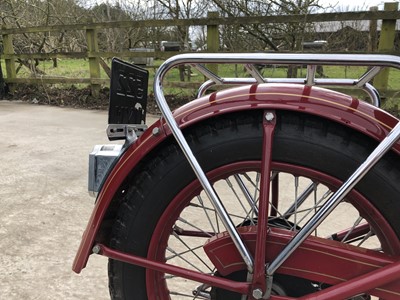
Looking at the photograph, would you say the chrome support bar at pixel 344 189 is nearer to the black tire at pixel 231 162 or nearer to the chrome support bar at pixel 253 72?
the black tire at pixel 231 162

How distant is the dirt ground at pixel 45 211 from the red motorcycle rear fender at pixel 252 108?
2.52ft

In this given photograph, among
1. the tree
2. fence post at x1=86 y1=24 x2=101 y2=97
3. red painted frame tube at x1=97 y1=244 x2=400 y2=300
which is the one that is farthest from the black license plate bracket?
the tree

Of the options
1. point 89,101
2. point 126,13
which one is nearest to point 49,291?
point 89,101

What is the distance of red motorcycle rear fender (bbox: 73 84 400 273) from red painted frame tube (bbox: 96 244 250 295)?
0.10 metres

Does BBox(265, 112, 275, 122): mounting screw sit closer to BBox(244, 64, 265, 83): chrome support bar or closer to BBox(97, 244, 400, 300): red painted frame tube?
BBox(244, 64, 265, 83): chrome support bar

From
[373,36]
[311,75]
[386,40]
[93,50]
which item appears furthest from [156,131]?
[93,50]

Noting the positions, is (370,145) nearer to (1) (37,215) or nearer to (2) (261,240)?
(2) (261,240)

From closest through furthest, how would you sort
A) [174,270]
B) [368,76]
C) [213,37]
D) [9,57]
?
[174,270], [368,76], [213,37], [9,57]

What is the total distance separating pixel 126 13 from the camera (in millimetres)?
11508

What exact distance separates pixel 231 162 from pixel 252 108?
17cm

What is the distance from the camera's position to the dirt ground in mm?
2055

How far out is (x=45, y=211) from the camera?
288 centimetres

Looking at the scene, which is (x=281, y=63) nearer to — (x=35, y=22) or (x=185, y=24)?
(x=185, y=24)

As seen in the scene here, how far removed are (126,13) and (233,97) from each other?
11105 millimetres
